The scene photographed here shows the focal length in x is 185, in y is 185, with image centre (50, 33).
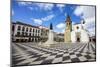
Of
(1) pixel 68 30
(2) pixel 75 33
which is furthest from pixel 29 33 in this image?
(2) pixel 75 33

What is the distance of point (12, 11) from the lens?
7.77 feet

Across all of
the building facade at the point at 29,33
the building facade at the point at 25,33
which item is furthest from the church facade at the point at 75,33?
the building facade at the point at 25,33

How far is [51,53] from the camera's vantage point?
255 cm

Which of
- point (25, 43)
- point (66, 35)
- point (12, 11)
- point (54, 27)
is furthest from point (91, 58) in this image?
point (12, 11)

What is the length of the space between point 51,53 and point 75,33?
0.46 meters

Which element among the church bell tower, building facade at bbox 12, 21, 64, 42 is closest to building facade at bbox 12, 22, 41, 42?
building facade at bbox 12, 21, 64, 42

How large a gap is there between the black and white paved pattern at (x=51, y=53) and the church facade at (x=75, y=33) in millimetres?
73

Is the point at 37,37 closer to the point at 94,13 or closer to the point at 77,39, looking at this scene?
the point at 77,39

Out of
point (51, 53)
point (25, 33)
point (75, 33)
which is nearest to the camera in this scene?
point (25, 33)

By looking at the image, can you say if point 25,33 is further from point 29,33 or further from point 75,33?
point 75,33

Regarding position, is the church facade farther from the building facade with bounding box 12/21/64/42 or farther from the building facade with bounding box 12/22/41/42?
the building facade with bounding box 12/22/41/42

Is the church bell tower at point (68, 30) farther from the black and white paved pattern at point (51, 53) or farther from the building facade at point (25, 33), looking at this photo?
the building facade at point (25, 33)

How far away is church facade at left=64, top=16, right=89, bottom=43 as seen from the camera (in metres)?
2.62

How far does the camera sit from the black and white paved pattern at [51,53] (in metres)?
2.40
